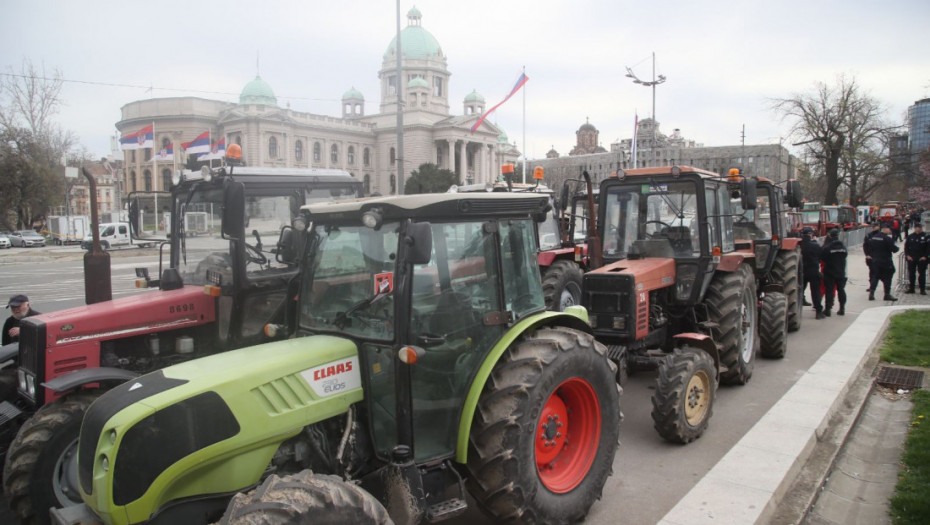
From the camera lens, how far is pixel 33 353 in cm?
485

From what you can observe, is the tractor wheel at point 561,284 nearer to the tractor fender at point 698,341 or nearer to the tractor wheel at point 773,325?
the tractor wheel at point 773,325

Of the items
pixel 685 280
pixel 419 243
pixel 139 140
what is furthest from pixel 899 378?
pixel 139 140

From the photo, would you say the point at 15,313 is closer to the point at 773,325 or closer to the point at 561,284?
the point at 561,284

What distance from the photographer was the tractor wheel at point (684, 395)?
5629 mm

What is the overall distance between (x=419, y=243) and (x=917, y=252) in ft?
52.7

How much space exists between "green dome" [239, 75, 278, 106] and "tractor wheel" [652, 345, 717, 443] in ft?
292

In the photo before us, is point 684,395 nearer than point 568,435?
No

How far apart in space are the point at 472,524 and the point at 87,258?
220 inches

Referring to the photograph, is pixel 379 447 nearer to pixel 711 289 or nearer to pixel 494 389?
pixel 494 389

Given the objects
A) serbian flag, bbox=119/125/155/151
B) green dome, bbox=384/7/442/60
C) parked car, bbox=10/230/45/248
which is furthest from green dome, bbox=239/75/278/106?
serbian flag, bbox=119/125/155/151

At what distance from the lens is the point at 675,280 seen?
7.34 metres

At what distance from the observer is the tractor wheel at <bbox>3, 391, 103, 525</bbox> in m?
4.07

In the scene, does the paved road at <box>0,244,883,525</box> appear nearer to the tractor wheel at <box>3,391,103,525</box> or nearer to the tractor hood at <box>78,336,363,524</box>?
the tractor wheel at <box>3,391,103,525</box>

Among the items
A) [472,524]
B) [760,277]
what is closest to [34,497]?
[472,524]
